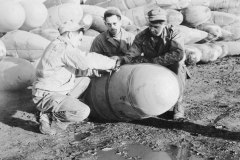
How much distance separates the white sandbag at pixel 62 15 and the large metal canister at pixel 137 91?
289 cm

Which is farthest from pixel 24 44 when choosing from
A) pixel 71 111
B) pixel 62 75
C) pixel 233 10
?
pixel 233 10

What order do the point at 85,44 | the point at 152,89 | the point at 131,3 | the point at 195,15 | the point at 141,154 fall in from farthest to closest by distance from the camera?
the point at 131,3 < the point at 195,15 < the point at 85,44 < the point at 152,89 < the point at 141,154

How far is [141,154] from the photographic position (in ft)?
11.7

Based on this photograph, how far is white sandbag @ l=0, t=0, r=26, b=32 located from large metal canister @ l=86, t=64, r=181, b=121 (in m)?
2.51

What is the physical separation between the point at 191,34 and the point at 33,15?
341 cm

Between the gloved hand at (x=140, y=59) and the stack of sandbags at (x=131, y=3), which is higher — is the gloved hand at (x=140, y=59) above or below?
below

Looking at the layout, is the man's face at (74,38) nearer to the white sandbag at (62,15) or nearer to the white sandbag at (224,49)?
the white sandbag at (62,15)

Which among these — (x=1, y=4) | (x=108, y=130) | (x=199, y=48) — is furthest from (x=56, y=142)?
(x=199, y=48)

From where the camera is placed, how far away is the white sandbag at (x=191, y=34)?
7.58 metres

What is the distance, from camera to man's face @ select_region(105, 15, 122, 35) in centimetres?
479

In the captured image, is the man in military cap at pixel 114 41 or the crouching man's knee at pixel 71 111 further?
the man in military cap at pixel 114 41

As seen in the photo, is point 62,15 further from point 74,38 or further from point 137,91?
point 137,91

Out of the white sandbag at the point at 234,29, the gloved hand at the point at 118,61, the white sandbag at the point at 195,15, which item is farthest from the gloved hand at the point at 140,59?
the white sandbag at the point at 234,29

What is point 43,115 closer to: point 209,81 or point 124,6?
point 209,81
